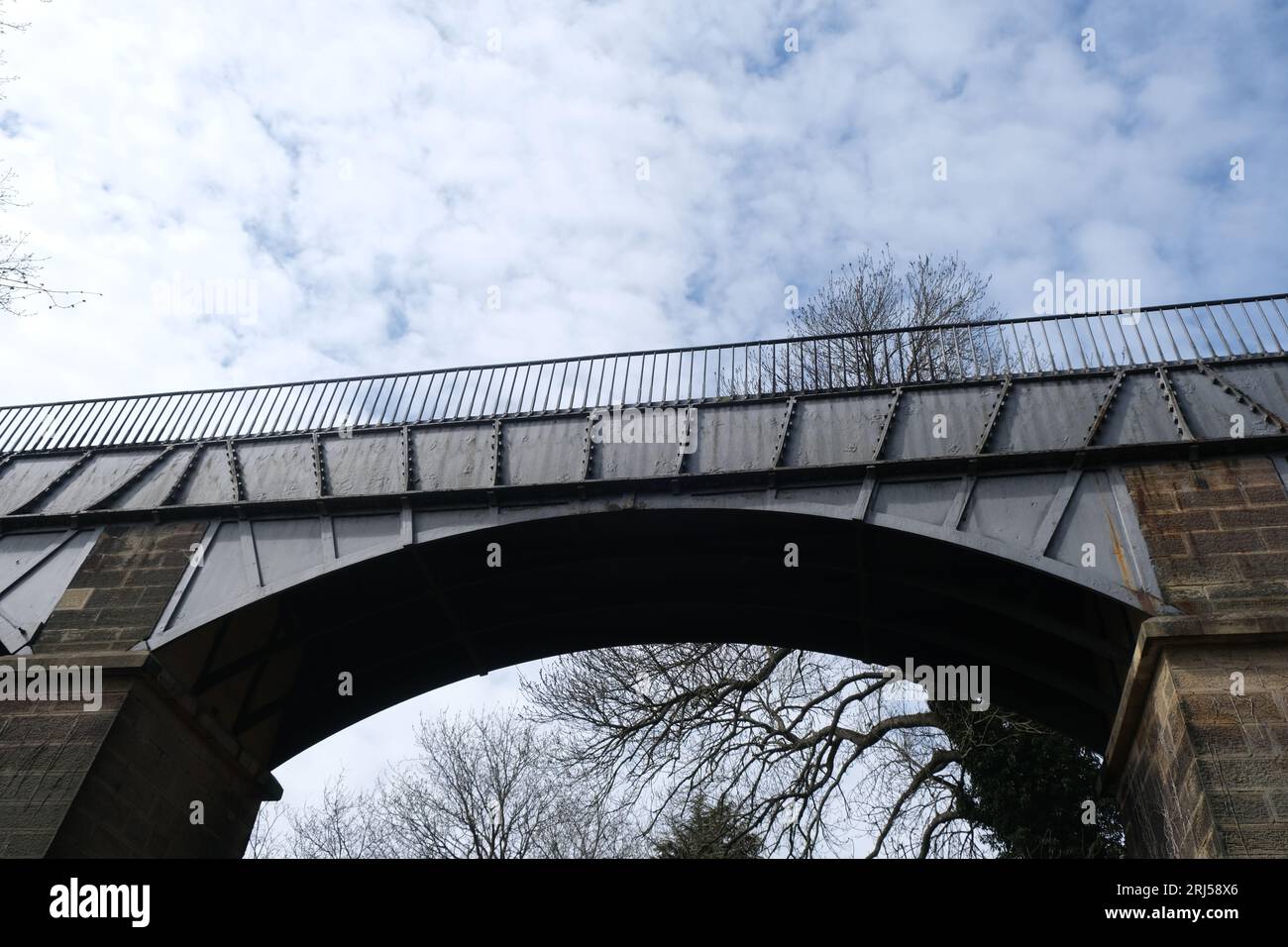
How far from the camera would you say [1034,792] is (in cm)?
1819

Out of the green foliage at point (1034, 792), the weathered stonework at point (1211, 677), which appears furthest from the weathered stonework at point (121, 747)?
the green foliage at point (1034, 792)

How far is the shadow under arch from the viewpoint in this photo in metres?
13.0

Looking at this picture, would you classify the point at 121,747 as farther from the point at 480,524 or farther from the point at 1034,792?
the point at 1034,792

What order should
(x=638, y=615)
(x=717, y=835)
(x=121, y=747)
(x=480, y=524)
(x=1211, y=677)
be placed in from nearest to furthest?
(x=1211, y=677), (x=121, y=747), (x=480, y=524), (x=638, y=615), (x=717, y=835)

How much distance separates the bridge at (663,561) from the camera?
10719mm

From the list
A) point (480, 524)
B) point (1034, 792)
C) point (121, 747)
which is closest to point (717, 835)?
point (1034, 792)

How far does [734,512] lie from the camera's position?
12.6 m

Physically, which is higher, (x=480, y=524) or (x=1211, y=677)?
(x=480, y=524)

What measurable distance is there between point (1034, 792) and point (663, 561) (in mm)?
8765

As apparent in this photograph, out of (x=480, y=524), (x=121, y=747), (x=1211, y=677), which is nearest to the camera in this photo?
(x=1211, y=677)

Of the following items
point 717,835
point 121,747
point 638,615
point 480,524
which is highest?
point 480,524

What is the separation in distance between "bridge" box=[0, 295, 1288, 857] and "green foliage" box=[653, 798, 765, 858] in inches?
229

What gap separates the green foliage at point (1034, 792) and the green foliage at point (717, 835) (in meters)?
4.19

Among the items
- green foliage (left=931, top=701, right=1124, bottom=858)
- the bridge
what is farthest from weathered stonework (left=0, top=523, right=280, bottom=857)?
green foliage (left=931, top=701, right=1124, bottom=858)
